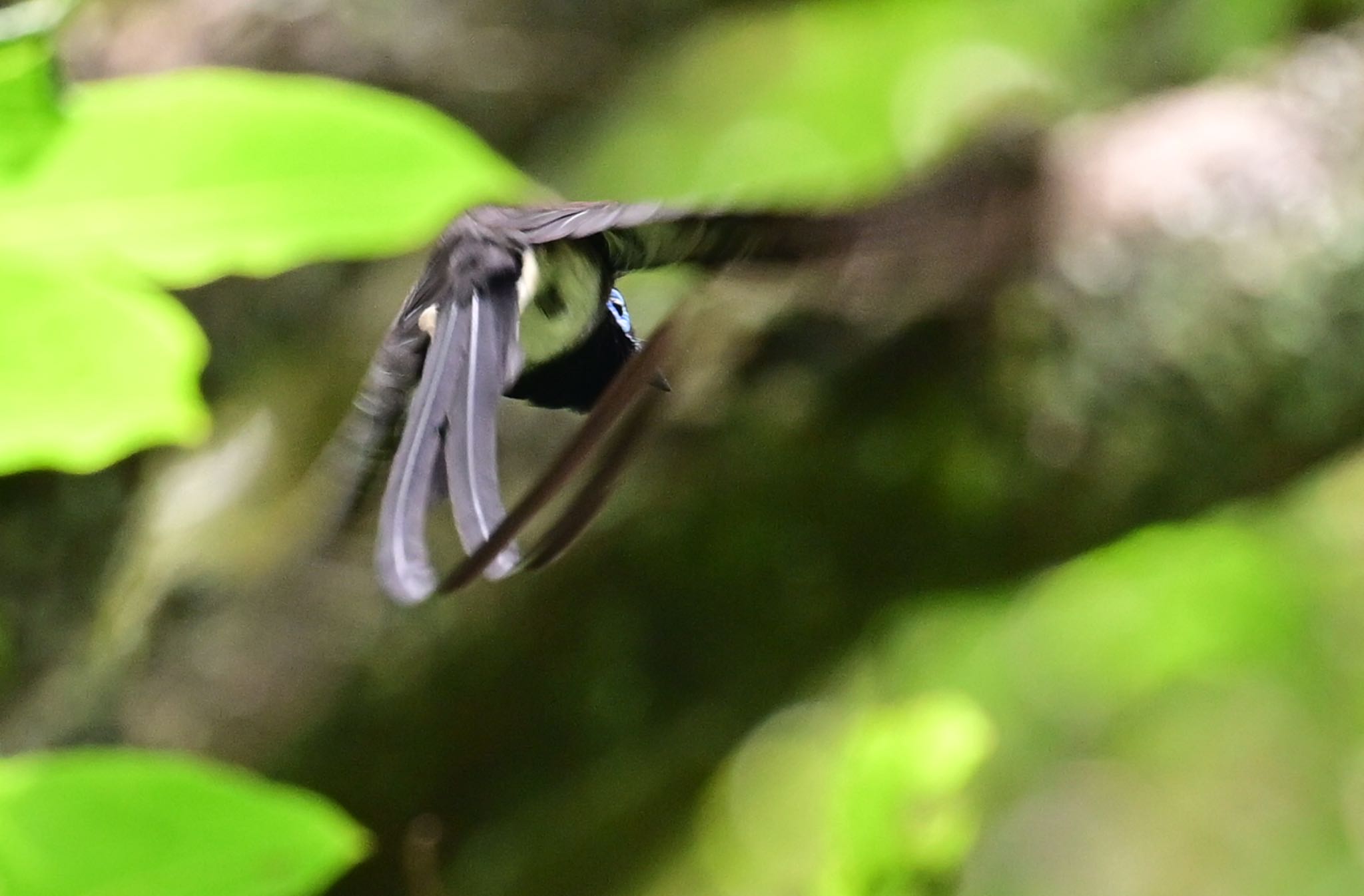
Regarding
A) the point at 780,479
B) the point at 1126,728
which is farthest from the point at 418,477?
the point at 1126,728

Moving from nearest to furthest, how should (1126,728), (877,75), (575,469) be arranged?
(575,469) < (877,75) < (1126,728)

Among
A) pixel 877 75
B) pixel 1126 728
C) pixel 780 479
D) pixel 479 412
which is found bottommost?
pixel 1126 728

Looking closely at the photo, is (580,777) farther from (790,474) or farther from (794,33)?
(794,33)

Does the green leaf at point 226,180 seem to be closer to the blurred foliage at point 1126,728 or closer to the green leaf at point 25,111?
the green leaf at point 25,111

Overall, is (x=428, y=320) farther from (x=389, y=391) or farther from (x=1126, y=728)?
(x=1126, y=728)

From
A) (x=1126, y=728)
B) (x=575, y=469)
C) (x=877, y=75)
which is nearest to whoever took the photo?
(x=575, y=469)

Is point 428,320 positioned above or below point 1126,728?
above

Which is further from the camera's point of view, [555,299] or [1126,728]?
[1126,728]
